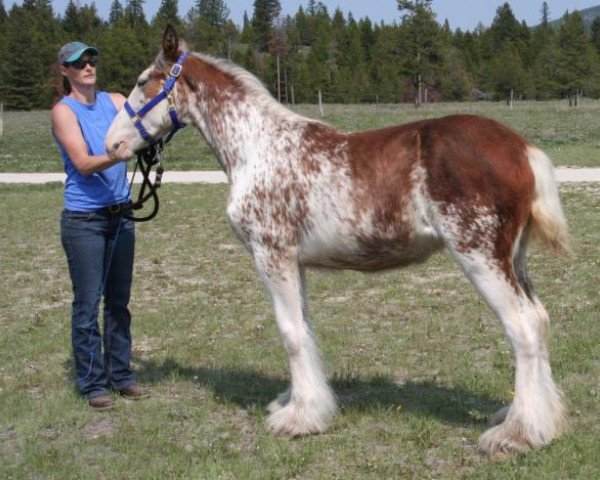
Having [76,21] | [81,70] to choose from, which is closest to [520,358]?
[81,70]

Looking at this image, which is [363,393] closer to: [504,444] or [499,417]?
[499,417]

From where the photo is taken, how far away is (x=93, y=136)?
534 centimetres

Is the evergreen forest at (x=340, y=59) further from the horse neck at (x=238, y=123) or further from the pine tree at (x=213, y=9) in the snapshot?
the horse neck at (x=238, y=123)

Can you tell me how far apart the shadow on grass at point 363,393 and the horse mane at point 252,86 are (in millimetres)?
2001

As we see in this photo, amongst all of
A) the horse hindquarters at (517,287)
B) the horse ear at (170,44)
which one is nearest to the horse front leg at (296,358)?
the horse hindquarters at (517,287)

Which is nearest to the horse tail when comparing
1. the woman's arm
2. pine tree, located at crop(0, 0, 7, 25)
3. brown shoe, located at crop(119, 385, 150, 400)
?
the woman's arm

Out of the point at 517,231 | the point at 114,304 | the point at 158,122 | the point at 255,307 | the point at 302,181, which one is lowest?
the point at 255,307

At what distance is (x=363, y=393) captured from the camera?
18.5ft

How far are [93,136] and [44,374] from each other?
2209 mm

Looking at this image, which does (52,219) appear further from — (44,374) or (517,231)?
(517,231)

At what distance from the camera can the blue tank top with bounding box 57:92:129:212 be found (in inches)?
210

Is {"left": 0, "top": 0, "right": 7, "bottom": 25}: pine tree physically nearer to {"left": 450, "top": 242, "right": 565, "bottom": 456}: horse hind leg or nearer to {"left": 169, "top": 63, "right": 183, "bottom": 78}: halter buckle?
{"left": 169, "top": 63, "right": 183, "bottom": 78}: halter buckle

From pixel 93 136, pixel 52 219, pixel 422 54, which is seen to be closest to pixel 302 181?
pixel 93 136

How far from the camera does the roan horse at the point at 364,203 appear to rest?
423cm
